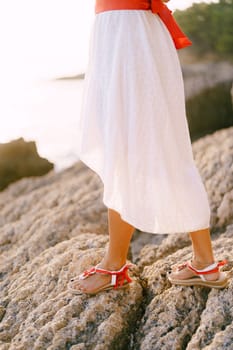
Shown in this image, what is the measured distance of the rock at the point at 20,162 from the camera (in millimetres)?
5582

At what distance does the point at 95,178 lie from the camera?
4.46 metres

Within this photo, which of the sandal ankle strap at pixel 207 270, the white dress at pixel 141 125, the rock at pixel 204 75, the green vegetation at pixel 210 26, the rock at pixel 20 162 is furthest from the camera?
the green vegetation at pixel 210 26

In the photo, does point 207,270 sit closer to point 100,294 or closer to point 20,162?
point 100,294

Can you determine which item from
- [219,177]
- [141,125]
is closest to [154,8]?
[141,125]

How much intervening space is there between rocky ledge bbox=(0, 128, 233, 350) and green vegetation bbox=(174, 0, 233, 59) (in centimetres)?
1749

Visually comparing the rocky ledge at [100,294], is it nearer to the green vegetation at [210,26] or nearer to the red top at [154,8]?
the red top at [154,8]

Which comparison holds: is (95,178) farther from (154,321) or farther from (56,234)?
(154,321)

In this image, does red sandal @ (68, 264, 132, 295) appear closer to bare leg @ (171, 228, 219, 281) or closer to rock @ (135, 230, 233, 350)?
rock @ (135, 230, 233, 350)

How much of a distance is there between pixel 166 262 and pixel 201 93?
9.80 meters

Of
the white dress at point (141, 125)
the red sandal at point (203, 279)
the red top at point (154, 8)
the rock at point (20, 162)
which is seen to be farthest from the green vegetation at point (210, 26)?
the red sandal at point (203, 279)

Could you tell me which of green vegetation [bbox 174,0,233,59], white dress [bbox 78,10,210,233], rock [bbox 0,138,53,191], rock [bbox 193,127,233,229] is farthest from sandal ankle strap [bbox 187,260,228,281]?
green vegetation [bbox 174,0,233,59]

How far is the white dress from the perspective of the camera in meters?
2.45

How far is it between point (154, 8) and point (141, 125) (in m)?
0.50

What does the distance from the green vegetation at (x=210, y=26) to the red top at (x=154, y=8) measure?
18354 mm
